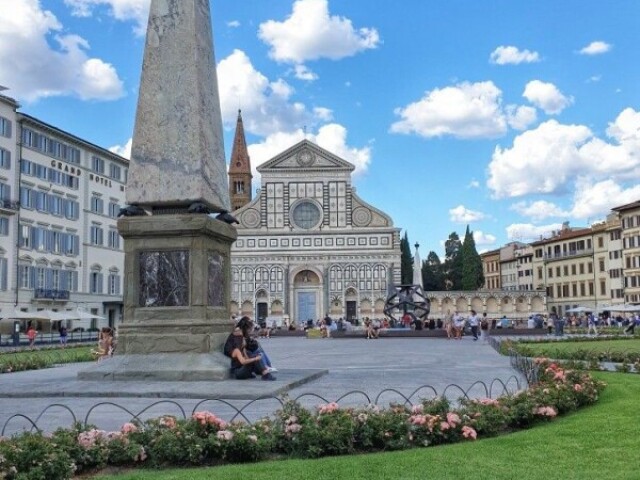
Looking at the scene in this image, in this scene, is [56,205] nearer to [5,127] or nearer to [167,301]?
[5,127]

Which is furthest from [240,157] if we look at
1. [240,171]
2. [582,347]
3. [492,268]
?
[582,347]

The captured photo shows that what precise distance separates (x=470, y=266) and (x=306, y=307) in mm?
24650

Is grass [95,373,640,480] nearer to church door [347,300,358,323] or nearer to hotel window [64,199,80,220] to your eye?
hotel window [64,199,80,220]

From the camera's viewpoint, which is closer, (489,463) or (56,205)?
(489,463)

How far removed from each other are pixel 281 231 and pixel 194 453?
70.1m

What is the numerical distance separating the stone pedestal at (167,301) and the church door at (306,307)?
207ft

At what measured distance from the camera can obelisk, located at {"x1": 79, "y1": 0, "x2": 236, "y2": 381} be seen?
37.5 ft

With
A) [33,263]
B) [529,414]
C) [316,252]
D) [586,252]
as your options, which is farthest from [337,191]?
[529,414]

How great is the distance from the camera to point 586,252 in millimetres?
78875

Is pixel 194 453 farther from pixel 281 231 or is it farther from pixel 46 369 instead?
pixel 281 231

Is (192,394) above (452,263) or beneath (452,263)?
beneath

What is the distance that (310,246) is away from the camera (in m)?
76.0

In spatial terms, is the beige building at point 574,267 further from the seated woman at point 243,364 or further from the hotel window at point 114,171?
the seated woman at point 243,364

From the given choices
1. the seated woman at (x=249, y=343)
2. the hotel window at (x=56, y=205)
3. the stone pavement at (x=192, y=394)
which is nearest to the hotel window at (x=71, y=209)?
the hotel window at (x=56, y=205)
